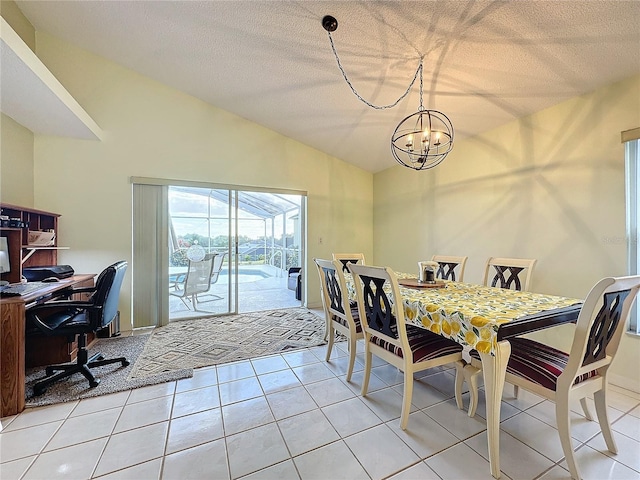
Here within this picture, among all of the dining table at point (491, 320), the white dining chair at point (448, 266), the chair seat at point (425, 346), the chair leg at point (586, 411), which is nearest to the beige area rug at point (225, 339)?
the chair seat at point (425, 346)

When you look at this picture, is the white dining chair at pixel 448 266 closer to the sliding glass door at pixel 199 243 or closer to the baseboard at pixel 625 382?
the baseboard at pixel 625 382

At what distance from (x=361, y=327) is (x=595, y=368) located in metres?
1.36

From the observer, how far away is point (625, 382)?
7.15 feet

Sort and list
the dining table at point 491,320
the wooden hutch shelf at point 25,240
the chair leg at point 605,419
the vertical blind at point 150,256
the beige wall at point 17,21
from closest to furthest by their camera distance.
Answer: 1. the dining table at point 491,320
2. the chair leg at point 605,419
3. the wooden hutch shelf at point 25,240
4. the beige wall at point 17,21
5. the vertical blind at point 150,256

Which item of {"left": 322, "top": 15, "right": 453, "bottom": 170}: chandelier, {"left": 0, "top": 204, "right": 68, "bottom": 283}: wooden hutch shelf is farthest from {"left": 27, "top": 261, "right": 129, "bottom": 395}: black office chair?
{"left": 322, "top": 15, "right": 453, "bottom": 170}: chandelier

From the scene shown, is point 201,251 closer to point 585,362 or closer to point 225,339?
point 225,339

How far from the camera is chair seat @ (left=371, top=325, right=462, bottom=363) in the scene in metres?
1.74

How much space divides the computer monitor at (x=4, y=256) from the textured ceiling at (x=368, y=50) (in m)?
2.28

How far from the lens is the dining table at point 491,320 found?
4.42 ft

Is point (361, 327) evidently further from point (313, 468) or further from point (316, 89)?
point (316, 89)

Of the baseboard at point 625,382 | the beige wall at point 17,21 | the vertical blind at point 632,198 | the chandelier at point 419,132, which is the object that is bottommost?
the baseboard at point 625,382

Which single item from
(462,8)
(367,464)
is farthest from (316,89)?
(367,464)

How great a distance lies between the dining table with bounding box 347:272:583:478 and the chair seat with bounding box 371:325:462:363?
0.52ft

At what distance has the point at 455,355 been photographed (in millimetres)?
1805
